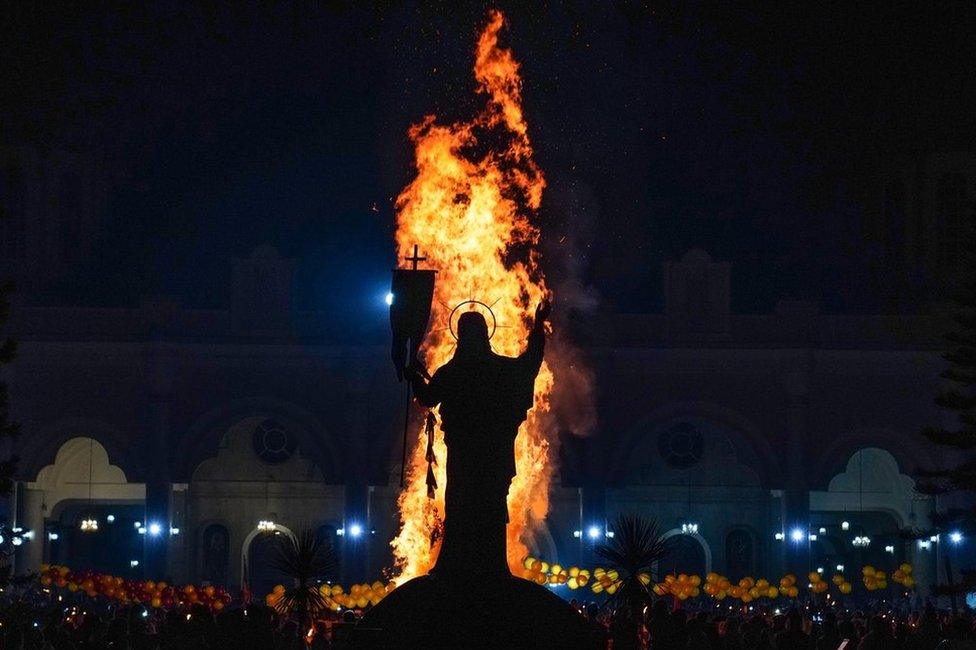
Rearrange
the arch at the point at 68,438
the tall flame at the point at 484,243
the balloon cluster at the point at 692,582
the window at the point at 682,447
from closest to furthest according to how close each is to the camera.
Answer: the tall flame at the point at 484,243 < the balloon cluster at the point at 692,582 < the arch at the point at 68,438 < the window at the point at 682,447

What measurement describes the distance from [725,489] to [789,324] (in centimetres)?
625

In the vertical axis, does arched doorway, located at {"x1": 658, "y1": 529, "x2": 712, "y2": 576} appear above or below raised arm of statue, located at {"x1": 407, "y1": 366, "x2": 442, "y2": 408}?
above

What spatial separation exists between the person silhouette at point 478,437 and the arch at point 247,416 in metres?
36.1

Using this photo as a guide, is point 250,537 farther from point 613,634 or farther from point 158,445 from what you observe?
point 613,634

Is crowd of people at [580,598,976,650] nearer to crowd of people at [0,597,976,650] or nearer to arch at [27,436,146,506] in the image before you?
crowd of people at [0,597,976,650]

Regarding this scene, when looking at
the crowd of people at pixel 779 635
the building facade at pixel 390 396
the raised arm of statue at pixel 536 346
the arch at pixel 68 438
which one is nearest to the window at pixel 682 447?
the building facade at pixel 390 396

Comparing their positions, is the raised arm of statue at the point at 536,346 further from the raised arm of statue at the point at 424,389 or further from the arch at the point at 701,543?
the arch at the point at 701,543

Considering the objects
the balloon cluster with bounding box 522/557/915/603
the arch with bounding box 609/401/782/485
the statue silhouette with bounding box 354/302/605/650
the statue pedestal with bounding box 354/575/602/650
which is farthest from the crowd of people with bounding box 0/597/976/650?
the arch with bounding box 609/401/782/485

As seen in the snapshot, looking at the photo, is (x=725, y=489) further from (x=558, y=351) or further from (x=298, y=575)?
(x=298, y=575)

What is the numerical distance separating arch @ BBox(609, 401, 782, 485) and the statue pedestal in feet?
118

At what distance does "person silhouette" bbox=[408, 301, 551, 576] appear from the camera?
1614 centimetres

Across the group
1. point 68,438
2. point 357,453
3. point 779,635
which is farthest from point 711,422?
point 779,635

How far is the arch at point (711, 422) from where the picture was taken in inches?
2039

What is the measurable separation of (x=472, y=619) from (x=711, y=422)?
37431mm
